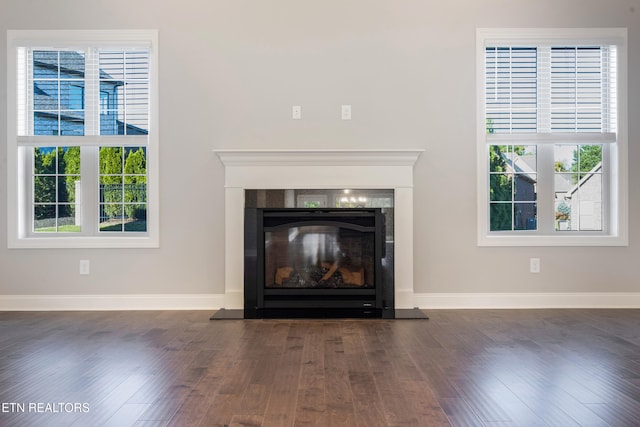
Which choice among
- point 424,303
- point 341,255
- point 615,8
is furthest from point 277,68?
point 615,8

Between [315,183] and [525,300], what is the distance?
2004mm

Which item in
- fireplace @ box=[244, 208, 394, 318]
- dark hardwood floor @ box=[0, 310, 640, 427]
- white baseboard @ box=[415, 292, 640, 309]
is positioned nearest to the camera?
dark hardwood floor @ box=[0, 310, 640, 427]

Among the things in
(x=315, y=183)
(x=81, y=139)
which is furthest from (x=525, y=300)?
(x=81, y=139)

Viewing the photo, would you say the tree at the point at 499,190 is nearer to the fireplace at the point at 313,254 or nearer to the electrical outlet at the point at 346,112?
the fireplace at the point at 313,254

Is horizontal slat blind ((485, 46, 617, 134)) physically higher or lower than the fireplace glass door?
higher

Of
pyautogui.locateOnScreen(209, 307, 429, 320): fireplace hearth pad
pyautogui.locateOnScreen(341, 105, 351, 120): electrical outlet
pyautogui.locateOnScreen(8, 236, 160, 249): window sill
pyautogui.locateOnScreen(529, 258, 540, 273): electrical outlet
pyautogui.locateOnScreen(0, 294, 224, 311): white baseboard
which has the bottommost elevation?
pyautogui.locateOnScreen(209, 307, 429, 320): fireplace hearth pad

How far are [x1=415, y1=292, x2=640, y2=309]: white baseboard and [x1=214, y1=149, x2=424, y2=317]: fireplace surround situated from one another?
28cm

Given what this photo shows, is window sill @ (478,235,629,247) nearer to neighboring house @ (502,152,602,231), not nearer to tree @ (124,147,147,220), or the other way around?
neighboring house @ (502,152,602,231)

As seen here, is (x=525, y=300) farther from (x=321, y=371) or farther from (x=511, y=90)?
(x=321, y=371)

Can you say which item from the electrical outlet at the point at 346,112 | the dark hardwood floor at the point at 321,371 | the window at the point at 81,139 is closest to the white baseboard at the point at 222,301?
the dark hardwood floor at the point at 321,371

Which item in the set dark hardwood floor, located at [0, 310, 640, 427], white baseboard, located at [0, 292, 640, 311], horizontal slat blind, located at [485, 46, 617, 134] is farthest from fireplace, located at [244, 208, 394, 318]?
horizontal slat blind, located at [485, 46, 617, 134]

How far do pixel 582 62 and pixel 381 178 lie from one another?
80.8 inches

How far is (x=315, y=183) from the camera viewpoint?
421 centimetres

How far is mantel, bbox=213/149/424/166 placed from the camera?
4.14m
